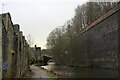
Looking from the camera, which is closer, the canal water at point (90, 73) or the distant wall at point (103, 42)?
the canal water at point (90, 73)

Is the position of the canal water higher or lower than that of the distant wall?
lower

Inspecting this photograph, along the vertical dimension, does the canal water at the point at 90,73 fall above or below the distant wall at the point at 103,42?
below

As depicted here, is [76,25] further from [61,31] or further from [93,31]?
[93,31]

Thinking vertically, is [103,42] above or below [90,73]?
above

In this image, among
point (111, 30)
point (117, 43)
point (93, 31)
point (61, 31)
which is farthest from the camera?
point (61, 31)

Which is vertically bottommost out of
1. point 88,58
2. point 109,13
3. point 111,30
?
point 88,58

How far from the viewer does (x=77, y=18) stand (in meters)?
59.7

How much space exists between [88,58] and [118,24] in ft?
58.4

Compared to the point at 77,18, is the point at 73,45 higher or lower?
lower

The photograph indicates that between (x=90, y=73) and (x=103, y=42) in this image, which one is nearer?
(x=90, y=73)

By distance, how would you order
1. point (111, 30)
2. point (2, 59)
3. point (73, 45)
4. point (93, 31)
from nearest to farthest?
point (2, 59) < point (111, 30) < point (93, 31) < point (73, 45)

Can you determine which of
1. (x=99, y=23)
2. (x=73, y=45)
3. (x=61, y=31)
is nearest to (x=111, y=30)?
(x=99, y=23)

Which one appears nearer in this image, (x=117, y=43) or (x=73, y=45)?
(x=117, y=43)

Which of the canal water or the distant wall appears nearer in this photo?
the canal water
